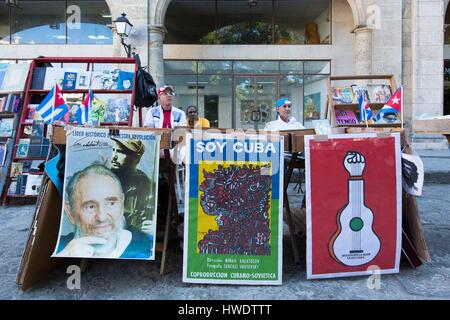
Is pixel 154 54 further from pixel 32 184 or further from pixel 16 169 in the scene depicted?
pixel 32 184

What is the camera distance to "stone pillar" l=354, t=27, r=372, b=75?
12.3 m

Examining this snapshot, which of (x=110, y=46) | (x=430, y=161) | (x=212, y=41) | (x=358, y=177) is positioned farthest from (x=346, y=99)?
(x=110, y=46)

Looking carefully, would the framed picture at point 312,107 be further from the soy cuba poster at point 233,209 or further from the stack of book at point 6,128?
the soy cuba poster at point 233,209

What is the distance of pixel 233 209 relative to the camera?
2.95 m

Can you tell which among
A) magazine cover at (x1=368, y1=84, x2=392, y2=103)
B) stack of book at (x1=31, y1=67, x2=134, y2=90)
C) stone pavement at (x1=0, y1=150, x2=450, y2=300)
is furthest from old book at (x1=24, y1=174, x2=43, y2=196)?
magazine cover at (x1=368, y1=84, x2=392, y2=103)

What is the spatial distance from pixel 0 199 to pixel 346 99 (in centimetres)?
650

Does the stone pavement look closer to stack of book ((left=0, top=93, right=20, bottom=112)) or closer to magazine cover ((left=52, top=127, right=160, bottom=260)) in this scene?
magazine cover ((left=52, top=127, right=160, bottom=260))

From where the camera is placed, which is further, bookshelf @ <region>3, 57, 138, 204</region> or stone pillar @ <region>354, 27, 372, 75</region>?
stone pillar @ <region>354, 27, 372, 75</region>

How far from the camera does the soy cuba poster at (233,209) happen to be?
9.53 feet

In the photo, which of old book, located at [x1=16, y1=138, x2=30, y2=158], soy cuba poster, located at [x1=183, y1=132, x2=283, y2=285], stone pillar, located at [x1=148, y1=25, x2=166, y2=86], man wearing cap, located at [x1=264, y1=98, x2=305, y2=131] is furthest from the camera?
stone pillar, located at [x1=148, y1=25, x2=166, y2=86]

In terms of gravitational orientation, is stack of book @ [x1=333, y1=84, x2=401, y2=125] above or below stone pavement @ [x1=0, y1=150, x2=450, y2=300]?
above

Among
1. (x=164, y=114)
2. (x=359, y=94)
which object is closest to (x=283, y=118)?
(x=164, y=114)

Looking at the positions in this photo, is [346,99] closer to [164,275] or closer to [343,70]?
[164,275]
